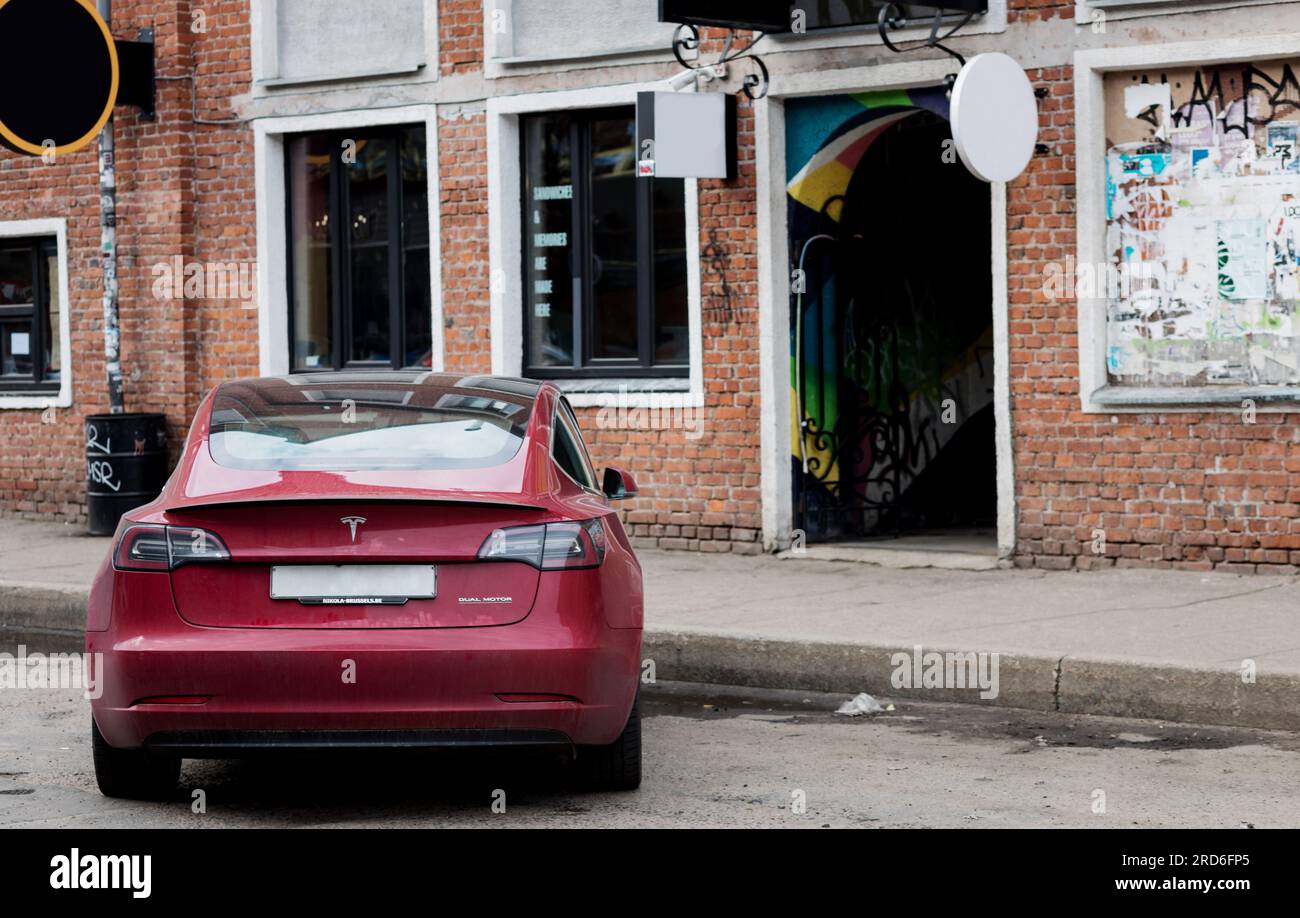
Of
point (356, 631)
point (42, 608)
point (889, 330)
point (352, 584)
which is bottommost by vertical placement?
point (42, 608)

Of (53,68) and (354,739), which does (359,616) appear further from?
(53,68)

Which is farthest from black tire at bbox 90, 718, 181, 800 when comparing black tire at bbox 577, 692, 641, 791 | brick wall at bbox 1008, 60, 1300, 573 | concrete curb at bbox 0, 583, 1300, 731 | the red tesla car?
brick wall at bbox 1008, 60, 1300, 573

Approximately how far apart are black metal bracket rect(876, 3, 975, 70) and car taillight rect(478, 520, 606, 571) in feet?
22.0

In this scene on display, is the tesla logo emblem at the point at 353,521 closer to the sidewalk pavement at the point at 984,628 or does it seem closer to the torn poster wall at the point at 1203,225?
the sidewalk pavement at the point at 984,628

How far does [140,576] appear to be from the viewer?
659 cm

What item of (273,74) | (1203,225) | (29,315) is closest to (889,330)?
(1203,225)

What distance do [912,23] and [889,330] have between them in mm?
2666

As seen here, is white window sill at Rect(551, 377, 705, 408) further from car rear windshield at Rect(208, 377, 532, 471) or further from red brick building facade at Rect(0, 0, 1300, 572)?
car rear windshield at Rect(208, 377, 532, 471)

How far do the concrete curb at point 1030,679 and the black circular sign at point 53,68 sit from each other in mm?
8530

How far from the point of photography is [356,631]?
21.2ft

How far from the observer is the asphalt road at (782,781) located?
6.79m

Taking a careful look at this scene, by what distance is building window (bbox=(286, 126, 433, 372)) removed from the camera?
15.9m

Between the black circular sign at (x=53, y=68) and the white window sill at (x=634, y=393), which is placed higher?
the black circular sign at (x=53, y=68)

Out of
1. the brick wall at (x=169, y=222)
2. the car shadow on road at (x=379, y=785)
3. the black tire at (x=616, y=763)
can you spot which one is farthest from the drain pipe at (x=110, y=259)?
the black tire at (x=616, y=763)
